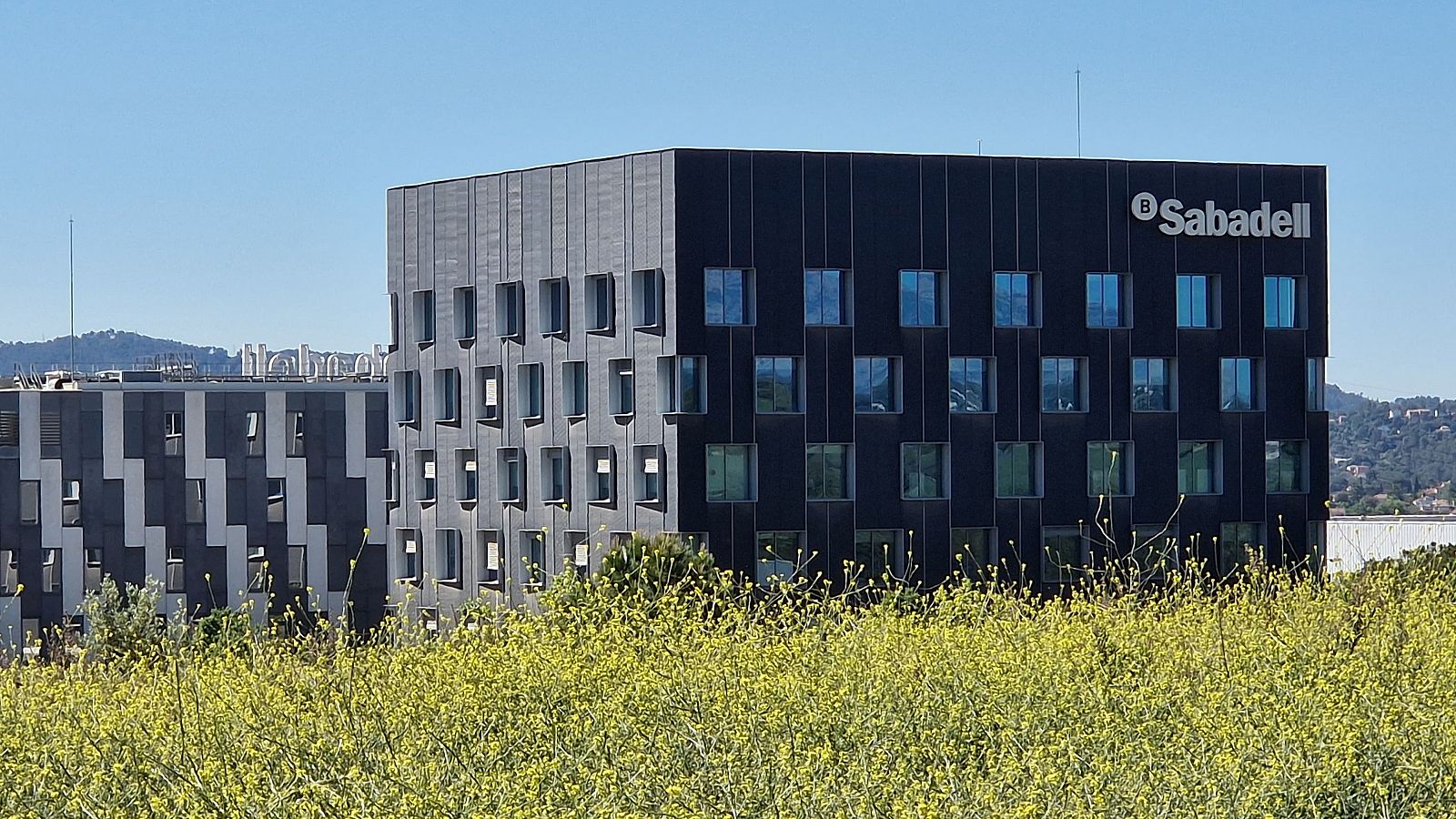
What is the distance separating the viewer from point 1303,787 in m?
9.28

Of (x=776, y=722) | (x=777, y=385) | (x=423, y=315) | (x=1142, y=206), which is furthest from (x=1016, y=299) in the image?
(x=776, y=722)

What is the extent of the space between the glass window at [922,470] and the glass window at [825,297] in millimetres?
4077

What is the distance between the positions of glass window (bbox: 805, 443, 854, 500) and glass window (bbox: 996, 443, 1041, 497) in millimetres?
4542

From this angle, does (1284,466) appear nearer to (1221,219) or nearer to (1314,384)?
(1314,384)

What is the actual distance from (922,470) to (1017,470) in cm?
291

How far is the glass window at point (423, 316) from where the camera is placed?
5988 cm

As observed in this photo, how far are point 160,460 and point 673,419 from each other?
3401cm

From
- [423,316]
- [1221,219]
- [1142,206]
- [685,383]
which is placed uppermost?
[1142,206]

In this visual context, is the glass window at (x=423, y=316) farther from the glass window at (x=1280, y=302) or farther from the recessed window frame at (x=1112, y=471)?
the glass window at (x=1280, y=302)

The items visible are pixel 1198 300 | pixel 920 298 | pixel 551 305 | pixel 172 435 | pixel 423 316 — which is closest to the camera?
A: pixel 920 298

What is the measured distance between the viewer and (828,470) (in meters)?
53.7

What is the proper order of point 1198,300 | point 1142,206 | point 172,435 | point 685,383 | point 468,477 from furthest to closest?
point 172,435 < point 468,477 < point 1198,300 < point 1142,206 < point 685,383

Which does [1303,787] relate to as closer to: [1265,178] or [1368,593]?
[1368,593]

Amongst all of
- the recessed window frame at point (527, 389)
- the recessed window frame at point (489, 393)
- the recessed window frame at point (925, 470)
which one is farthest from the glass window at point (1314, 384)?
the recessed window frame at point (489, 393)
